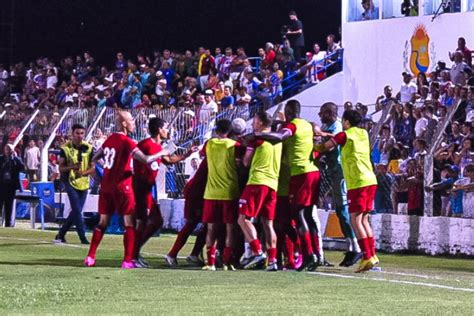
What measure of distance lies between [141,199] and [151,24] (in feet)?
89.4

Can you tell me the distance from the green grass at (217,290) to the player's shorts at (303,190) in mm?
897

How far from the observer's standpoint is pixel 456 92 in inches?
949

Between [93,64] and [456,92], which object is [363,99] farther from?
[93,64]

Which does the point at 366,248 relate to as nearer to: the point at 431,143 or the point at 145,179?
the point at 145,179

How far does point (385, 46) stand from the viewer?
3206 cm

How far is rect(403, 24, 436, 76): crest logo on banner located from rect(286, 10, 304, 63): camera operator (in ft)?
10.5

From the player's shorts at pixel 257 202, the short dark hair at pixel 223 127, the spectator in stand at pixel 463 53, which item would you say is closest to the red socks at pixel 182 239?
the player's shorts at pixel 257 202

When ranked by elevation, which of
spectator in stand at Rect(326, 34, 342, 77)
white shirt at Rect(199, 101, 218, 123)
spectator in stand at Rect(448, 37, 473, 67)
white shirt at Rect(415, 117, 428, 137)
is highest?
spectator in stand at Rect(326, 34, 342, 77)

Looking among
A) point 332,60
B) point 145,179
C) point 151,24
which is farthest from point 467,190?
A: point 151,24

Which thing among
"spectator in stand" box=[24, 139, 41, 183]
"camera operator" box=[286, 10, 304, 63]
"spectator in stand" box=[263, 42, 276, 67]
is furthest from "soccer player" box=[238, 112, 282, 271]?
"spectator in stand" box=[263, 42, 276, 67]

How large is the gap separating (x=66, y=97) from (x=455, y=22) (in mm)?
13625

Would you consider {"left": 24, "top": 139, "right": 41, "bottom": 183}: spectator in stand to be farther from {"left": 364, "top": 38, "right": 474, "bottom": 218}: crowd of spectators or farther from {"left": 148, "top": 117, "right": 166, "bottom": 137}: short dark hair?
{"left": 148, "top": 117, "right": 166, "bottom": 137}: short dark hair

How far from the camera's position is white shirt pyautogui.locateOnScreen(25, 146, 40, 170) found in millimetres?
31734

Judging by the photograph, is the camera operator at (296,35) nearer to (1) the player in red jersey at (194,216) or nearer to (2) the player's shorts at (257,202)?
(1) the player in red jersey at (194,216)
